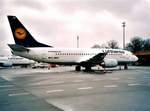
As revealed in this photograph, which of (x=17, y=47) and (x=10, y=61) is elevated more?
(x=17, y=47)

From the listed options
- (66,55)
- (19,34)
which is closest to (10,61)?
(19,34)

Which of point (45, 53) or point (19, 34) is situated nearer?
point (19, 34)

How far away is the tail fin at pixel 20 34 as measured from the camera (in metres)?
33.1

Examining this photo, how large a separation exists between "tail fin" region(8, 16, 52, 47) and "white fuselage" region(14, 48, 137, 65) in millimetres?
1370

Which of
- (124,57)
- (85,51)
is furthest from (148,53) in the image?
(85,51)

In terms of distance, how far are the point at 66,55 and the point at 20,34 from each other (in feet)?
23.3

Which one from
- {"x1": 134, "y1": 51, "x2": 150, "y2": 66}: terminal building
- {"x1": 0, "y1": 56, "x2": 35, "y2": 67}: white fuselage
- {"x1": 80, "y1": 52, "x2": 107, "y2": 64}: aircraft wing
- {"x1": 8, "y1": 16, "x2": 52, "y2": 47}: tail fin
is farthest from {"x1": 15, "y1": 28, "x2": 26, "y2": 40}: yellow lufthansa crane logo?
{"x1": 134, "y1": 51, "x2": 150, "y2": 66}: terminal building

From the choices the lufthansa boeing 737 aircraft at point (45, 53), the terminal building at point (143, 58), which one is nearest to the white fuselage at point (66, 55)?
the lufthansa boeing 737 aircraft at point (45, 53)

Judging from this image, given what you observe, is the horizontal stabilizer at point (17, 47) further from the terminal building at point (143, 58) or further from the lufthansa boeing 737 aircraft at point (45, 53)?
the terminal building at point (143, 58)

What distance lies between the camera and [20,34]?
3331 cm

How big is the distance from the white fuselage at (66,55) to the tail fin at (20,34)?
4.49 feet

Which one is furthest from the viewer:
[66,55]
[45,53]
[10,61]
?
[10,61]

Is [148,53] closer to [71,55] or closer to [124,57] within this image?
[124,57]

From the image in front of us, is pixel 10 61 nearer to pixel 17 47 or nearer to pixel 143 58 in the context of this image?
pixel 17 47
